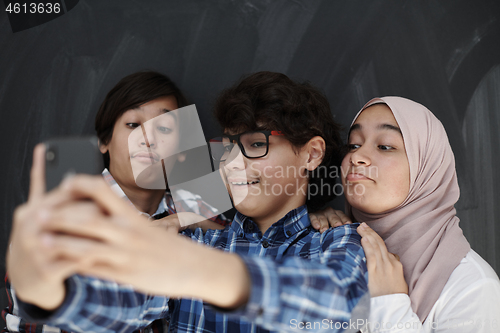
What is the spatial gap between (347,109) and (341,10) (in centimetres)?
45

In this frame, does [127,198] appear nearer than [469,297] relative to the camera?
No

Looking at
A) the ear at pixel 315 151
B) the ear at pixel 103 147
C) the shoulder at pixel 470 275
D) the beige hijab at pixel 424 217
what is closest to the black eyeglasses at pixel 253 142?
the ear at pixel 315 151

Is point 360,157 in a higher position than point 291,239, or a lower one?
higher

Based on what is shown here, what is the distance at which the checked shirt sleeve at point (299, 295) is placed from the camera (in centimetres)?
60

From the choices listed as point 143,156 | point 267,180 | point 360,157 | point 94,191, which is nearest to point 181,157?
point 143,156

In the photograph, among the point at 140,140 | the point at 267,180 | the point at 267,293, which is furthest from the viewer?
the point at 140,140

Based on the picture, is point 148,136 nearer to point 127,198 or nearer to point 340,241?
point 127,198

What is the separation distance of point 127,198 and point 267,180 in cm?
67

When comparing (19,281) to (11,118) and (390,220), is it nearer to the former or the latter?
(390,220)

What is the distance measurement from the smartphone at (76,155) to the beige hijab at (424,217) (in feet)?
3.92

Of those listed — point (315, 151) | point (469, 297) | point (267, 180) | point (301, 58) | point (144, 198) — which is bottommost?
point (469, 297)

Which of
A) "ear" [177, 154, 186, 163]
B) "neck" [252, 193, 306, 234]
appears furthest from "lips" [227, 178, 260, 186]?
"ear" [177, 154, 186, 163]

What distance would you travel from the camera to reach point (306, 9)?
1.60 meters

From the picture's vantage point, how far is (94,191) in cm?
46
